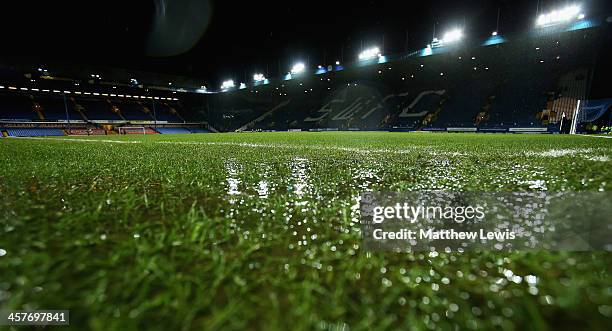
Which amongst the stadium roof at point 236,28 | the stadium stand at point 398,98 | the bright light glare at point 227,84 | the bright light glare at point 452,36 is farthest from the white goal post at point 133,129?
the bright light glare at point 452,36

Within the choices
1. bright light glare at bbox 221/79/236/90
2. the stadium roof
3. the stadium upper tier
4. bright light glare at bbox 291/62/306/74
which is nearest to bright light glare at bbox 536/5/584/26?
the stadium roof

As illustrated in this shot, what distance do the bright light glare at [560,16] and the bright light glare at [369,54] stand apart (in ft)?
31.6

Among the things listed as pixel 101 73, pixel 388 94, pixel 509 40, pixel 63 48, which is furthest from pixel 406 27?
pixel 101 73

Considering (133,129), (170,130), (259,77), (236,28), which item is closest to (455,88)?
(236,28)

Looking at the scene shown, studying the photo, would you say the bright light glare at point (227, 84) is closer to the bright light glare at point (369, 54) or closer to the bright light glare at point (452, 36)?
the bright light glare at point (369, 54)

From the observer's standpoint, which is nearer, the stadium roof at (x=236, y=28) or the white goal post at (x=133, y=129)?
the stadium roof at (x=236, y=28)

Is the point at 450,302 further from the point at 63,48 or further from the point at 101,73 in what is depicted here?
the point at 101,73

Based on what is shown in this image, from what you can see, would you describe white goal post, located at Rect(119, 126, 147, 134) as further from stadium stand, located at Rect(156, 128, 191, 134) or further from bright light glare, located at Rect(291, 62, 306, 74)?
bright light glare, located at Rect(291, 62, 306, 74)

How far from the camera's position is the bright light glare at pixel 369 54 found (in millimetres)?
21031

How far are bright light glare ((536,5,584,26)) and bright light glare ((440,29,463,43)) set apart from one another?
3719 mm

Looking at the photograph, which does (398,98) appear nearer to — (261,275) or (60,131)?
(261,275)

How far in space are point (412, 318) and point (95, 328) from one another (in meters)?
0.48

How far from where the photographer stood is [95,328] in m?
0.40

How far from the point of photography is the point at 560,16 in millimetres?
13648
